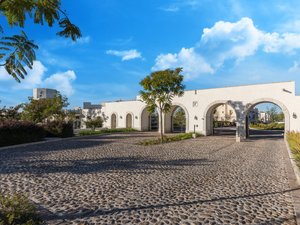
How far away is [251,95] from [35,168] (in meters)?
18.7

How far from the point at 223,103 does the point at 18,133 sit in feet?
60.8

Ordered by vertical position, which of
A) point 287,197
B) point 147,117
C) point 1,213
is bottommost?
point 287,197

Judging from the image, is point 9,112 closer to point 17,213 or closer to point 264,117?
point 17,213

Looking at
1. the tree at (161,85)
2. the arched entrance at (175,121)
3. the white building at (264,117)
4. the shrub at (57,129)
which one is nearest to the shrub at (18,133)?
the shrub at (57,129)

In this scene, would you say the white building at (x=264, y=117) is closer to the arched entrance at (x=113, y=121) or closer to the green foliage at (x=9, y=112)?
the arched entrance at (x=113, y=121)

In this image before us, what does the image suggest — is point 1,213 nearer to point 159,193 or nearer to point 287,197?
point 159,193

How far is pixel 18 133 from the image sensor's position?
597 inches

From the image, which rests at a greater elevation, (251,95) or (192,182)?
(251,95)

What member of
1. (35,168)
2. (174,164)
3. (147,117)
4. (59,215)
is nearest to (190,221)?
(59,215)

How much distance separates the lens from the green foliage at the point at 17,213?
343cm

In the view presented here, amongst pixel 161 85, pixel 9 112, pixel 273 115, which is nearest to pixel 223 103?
pixel 161 85

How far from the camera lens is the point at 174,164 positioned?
9164 mm

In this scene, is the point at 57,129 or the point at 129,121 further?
the point at 129,121

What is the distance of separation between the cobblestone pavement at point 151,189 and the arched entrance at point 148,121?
67.9ft
